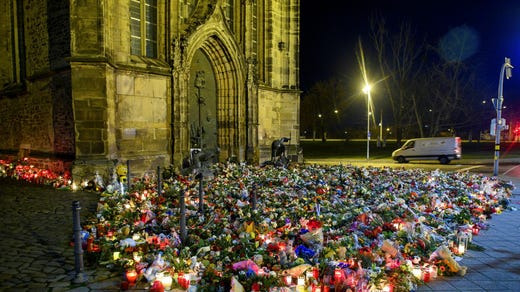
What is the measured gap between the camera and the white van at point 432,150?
938 inches

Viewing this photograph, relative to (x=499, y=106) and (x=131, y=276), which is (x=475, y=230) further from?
(x=499, y=106)

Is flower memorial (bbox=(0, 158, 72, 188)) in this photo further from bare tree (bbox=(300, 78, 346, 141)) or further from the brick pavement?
bare tree (bbox=(300, 78, 346, 141))

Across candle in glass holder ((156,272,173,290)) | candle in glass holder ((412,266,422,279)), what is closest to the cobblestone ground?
candle in glass holder ((156,272,173,290))

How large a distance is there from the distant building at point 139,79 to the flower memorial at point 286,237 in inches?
112

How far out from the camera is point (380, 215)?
730cm

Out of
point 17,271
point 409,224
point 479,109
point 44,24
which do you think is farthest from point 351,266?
point 479,109

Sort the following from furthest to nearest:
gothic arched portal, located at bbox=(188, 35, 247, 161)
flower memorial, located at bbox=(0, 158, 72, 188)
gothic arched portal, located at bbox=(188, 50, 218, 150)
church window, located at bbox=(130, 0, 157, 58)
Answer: gothic arched portal, located at bbox=(188, 35, 247, 161) < gothic arched portal, located at bbox=(188, 50, 218, 150) < church window, located at bbox=(130, 0, 157, 58) < flower memorial, located at bbox=(0, 158, 72, 188)

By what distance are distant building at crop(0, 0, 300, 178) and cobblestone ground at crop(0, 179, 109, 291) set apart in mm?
1719

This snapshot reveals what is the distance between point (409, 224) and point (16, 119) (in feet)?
50.1

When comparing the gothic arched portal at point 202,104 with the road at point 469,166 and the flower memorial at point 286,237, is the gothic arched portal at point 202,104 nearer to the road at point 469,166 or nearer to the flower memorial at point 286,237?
the flower memorial at point 286,237

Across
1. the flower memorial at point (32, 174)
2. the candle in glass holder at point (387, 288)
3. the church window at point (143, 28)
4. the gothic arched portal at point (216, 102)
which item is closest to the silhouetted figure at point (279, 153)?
the gothic arched portal at point (216, 102)

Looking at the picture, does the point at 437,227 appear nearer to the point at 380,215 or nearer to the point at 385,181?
the point at 380,215

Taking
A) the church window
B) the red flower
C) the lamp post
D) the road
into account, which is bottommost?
the road

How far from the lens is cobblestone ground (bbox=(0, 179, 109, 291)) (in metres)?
4.43
